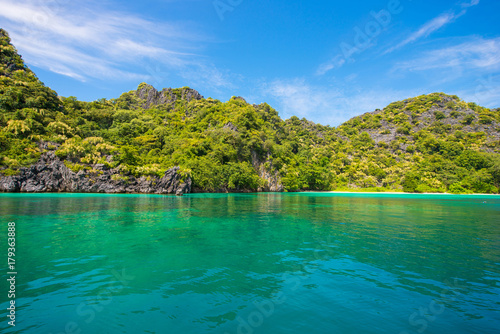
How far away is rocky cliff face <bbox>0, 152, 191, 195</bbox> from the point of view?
158 feet

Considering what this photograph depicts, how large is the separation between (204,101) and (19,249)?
11834cm

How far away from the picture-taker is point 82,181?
53.1 m

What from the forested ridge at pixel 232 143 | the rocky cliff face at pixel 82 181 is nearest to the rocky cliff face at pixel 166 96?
the forested ridge at pixel 232 143

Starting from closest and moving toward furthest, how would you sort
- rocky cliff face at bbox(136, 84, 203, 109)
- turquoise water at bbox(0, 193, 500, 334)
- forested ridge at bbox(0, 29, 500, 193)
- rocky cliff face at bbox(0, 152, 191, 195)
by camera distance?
turquoise water at bbox(0, 193, 500, 334)
rocky cliff face at bbox(0, 152, 191, 195)
forested ridge at bbox(0, 29, 500, 193)
rocky cliff face at bbox(136, 84, 203, 109)

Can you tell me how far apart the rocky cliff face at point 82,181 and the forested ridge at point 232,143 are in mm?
1424

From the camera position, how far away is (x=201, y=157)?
72250mm

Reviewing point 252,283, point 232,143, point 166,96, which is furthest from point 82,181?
point 166,96

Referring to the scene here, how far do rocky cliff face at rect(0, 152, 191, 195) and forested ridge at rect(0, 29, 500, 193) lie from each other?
1424 millimetres

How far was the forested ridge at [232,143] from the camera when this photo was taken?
59.1 m

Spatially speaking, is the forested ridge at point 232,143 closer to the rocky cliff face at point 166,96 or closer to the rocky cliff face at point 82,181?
the rocky cliff face at point 166,96

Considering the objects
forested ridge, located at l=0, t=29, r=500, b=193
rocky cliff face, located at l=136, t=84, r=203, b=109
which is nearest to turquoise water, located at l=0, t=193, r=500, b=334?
forested ridge, located at l=0, t=29, r=500, b=193

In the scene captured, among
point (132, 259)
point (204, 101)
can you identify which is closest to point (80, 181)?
point (132, 259)

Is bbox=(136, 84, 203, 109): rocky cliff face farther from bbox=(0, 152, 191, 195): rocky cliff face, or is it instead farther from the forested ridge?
bbox=(0, 152, 191, 195): rocky cliff face

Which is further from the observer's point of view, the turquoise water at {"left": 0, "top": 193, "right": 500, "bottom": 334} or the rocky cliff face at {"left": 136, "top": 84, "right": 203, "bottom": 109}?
the rocky cliff face at {"left": 136, "top": 84, "right": 203, "bottom": 109}
